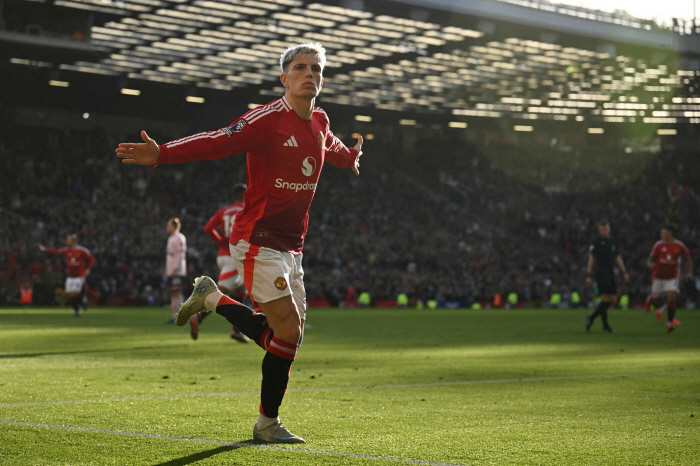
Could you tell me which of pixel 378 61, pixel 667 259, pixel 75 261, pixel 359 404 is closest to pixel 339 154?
pixel 359 404

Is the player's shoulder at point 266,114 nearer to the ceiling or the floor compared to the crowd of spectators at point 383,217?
nearer to the ceiling

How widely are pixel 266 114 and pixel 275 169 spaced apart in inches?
12.5

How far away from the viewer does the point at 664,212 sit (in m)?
47.2

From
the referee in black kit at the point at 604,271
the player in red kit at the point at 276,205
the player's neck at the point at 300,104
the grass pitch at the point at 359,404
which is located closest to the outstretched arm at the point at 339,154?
the player in red kit at the point at 276,205

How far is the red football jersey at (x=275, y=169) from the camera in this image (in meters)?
4.83

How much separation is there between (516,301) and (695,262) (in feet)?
33.9

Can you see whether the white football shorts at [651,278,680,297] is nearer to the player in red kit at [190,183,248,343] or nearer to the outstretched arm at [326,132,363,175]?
the player in red kit at [190,183,248,343]

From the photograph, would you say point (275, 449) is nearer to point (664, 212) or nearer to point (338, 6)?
point (338, 6)

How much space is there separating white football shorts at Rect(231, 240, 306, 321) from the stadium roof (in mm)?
25424

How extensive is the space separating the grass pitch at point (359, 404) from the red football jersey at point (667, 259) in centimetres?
475

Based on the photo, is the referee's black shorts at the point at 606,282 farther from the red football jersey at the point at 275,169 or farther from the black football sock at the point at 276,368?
the black football sock at the point at 276,368

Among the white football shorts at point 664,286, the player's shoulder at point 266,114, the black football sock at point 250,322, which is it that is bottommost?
the white football shorts at point 664,286

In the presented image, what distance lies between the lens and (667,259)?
17531 mm

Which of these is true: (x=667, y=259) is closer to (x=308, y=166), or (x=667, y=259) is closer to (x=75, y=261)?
(x=75, y=261)
